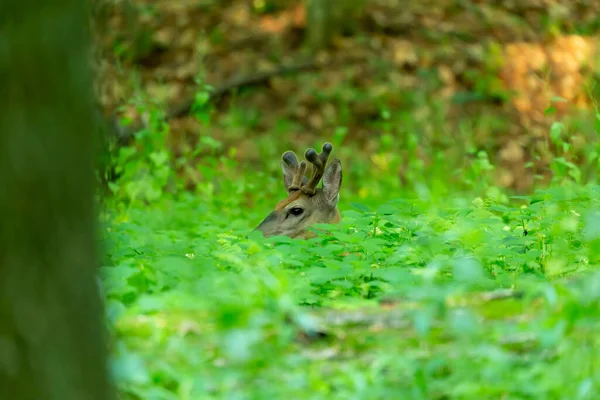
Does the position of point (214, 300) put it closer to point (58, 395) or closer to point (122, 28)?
point (58, 395)

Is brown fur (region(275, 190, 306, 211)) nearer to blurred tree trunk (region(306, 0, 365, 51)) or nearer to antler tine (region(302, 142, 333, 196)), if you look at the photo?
antler tine (region(302, 142, 333, 196))

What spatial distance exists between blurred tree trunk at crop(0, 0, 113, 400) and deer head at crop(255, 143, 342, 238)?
15.3 feet

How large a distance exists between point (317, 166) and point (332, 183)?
0.37 m

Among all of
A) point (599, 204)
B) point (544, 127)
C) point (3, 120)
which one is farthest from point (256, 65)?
point (3, 120)

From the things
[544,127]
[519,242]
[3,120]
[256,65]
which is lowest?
[544,127]

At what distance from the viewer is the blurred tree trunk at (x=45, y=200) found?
279 centimetres

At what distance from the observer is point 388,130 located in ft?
43.3

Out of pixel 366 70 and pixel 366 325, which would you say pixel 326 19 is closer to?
pixel 366 70

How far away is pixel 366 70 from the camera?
1450cm

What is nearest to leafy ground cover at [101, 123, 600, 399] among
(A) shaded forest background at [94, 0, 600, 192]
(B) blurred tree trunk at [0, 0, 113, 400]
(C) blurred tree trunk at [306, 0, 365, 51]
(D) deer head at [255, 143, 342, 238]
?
(B) blurred tree trunk at [0, 0, 113, 400]

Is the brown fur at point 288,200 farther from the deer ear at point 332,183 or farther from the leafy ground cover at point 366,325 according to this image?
the leafy ground cover at point 366,325

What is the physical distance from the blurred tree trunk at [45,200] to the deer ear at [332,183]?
5.32m

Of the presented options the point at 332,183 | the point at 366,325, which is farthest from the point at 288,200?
the point at 366,325

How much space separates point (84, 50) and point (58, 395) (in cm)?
97
